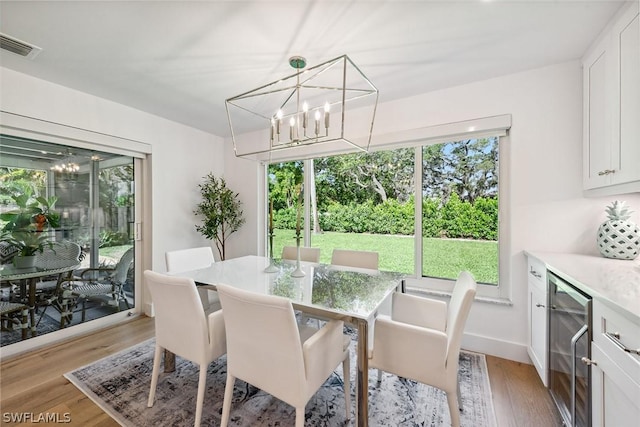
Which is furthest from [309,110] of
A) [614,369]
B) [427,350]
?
[614,369]

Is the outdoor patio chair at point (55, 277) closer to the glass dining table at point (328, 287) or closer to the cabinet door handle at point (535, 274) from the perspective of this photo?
the glass dining table at point (328, 287)

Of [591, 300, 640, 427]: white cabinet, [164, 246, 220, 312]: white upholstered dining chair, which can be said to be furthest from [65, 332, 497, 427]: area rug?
[591, 300, 640, 427]: white cabinet

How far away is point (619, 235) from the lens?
1.78 metres

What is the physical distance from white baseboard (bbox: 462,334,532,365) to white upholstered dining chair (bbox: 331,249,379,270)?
1118 mm

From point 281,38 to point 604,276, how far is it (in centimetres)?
238

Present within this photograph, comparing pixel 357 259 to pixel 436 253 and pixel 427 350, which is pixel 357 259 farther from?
pixel 427 350

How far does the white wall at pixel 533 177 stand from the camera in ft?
6.91

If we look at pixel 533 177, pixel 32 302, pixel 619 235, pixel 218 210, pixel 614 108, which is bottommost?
pixel 32 302

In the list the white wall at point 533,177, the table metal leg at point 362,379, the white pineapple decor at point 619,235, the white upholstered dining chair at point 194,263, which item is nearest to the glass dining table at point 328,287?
the table metal leg at point 362,379

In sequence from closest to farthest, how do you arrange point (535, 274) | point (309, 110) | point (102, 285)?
point (535, 274), point (309, 110), point (102, 285)

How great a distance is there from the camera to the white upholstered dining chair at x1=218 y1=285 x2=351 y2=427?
3.88 ft

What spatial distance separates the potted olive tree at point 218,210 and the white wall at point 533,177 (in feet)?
9.86

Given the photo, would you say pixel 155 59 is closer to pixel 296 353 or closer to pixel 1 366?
pixel 296 353

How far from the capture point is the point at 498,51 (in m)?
1.98
